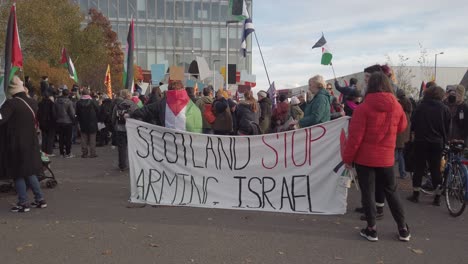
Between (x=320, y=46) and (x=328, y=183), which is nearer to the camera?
(x=328, y=183)

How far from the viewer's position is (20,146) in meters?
6.55

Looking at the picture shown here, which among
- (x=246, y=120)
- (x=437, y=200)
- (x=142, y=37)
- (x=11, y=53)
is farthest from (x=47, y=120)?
(x=142, y=37)

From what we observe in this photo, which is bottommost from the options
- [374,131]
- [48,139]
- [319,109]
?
[48,139]

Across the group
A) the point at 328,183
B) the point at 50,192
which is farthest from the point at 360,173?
the point at 50,192

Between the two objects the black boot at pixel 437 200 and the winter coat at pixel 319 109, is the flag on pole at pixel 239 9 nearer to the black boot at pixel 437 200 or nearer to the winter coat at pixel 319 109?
the winter coat at pixel 319 109

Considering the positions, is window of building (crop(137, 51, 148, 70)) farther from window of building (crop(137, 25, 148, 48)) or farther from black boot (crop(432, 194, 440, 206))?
black boot (crop(432, 194, 440, 206))

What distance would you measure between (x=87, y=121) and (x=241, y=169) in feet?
23.3

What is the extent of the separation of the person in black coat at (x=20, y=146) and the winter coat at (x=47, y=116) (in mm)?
6041

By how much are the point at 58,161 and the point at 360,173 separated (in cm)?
900

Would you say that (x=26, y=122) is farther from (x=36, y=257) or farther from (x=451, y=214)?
(x=451, y=214)

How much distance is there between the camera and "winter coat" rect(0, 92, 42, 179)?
21.4 feet

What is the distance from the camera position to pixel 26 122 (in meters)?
6.65

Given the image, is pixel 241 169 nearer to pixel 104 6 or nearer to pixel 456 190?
pixel 456 190

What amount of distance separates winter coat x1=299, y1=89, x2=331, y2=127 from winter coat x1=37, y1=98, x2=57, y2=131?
26.7ft
